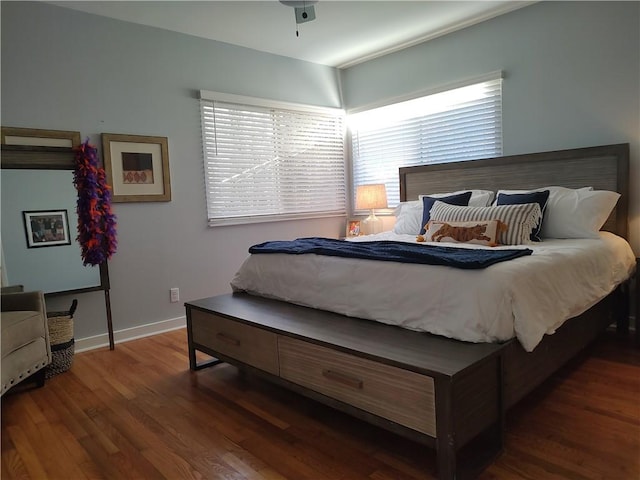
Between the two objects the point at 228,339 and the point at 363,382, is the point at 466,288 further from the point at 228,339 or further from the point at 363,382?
the point at 228,339

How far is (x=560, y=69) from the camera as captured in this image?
3.44 m

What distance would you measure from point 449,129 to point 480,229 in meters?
1.60

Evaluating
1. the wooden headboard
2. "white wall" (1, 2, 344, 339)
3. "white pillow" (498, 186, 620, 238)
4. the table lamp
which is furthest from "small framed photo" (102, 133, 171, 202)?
"white pillow" (498, 186, 620, 238)

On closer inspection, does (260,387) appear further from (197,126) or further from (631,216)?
(631,216)

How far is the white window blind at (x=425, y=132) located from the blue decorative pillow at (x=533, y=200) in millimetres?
729

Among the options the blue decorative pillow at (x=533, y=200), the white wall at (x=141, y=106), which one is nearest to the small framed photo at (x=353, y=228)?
the white wall at (x=141, y=106)

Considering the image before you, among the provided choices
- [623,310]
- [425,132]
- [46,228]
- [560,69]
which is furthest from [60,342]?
[560,69]

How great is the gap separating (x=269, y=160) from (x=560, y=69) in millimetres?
2589

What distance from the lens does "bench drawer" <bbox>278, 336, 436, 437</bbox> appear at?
65.4 inches

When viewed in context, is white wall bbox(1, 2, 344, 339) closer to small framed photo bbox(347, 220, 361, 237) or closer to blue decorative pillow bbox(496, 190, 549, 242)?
small framed photo bbox(347, 220, 361, 237)

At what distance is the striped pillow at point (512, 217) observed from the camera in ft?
9.59

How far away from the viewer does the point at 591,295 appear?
2467 mm

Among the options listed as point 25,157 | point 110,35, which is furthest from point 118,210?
point 110,35

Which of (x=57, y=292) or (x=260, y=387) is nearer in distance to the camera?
(x=260, y=387)
